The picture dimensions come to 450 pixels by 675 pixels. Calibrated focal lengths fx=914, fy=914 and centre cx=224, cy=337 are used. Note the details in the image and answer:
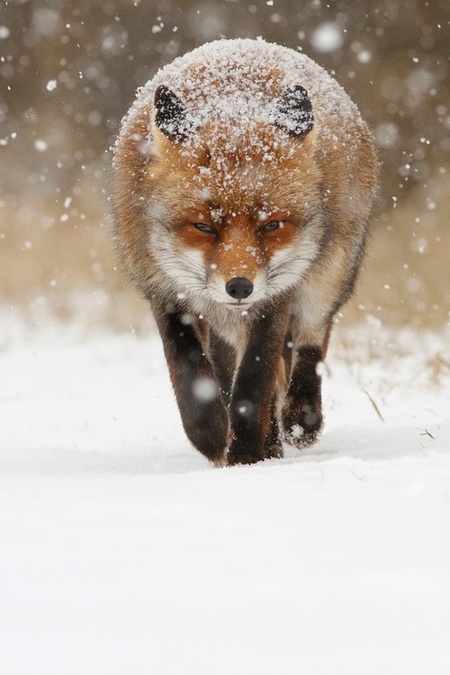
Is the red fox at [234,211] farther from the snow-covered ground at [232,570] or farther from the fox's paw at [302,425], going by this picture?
the snow-covered ground at [232,570]

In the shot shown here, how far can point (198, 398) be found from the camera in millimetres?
4477

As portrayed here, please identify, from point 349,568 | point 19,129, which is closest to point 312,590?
point 349,568

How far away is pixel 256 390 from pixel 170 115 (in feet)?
4.51

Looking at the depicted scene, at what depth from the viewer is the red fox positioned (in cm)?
408

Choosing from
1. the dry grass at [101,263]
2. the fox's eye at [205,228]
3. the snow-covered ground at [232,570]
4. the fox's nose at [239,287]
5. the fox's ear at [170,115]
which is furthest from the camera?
the dry grass at [101,263]

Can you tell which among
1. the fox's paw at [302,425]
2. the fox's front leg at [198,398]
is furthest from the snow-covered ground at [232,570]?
the fox's paw at [302,425]

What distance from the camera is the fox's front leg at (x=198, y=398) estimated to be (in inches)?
176

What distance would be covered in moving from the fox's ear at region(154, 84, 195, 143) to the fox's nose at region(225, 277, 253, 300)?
29.3 inches

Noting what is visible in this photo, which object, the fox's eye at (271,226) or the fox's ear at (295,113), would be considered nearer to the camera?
the fox's eye at (271,226)

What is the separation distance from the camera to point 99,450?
523 centimetres

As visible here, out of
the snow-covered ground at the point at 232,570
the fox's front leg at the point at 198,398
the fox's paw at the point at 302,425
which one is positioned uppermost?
the snow-covered ground at the point at 232,570

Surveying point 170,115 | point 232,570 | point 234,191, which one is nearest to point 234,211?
point 234,191

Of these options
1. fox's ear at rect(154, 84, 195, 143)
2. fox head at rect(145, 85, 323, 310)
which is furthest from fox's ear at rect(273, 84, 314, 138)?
fox's ear at rect(154, 84, 195, 143)

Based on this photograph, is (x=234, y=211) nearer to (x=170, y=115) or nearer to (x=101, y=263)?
(x=170, y=115)
